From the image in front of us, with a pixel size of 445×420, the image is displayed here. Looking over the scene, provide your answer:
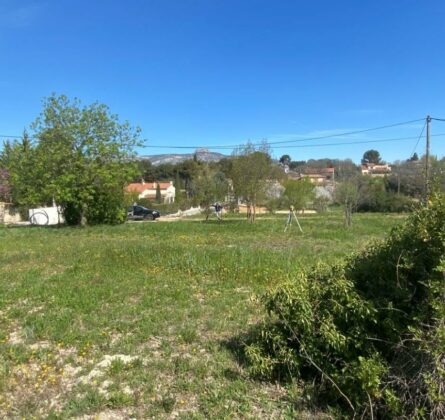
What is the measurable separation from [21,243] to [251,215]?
14.0 meters

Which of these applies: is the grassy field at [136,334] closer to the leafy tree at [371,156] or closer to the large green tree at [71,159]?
the large green tree at [71,159]

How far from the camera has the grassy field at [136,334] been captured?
352 cm

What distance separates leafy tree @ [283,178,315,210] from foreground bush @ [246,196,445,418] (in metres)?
38.4

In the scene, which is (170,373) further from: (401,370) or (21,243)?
(21,243)

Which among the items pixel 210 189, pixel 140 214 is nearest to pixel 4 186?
pixel 140 214

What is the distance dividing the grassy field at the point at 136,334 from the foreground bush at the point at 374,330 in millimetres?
364

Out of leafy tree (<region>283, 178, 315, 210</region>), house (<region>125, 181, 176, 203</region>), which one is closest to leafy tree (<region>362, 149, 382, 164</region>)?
house (<region>125, 181, 176, 203</region>)

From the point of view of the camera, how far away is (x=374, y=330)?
3.53 metres

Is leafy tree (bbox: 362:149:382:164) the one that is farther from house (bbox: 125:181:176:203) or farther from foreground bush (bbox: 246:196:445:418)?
foreground bush (bbox: 246:196:445:418)

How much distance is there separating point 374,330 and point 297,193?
39.5m

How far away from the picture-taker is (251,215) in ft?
82.2

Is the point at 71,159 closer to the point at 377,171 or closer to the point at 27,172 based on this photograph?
the point at 27,172

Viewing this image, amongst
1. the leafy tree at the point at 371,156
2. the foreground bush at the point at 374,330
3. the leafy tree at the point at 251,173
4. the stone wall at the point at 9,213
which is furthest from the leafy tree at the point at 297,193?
the leafy tree at the point at 371,156

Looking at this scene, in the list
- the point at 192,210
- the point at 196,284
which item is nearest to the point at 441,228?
the point at 196,284
